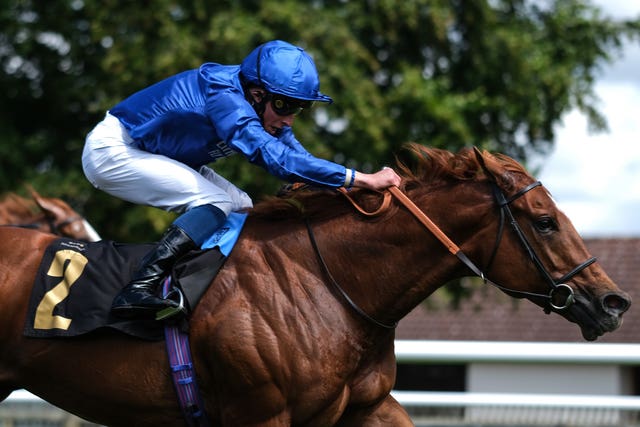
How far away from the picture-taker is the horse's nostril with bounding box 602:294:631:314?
4.34 m

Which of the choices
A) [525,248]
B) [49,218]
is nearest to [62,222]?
[49,218]

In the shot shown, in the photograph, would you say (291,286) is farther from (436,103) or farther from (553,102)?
(553,102)

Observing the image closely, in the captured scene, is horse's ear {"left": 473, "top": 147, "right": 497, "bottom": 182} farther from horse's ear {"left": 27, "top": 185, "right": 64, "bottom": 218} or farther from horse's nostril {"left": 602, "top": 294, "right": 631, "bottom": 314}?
horse's ear {"left": 27, "top": 185, "right": 64, "bottom": 218}

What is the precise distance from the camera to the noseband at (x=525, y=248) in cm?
441

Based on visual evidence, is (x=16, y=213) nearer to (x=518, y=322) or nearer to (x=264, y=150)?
(x=264, y=150)

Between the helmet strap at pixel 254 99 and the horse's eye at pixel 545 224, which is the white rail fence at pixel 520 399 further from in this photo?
the helmet strap at pixel 254 99

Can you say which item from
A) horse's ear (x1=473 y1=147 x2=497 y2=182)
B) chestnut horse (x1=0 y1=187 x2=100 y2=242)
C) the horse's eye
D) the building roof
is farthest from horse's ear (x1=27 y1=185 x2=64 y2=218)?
the building roof

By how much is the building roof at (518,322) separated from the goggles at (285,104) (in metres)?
21.8

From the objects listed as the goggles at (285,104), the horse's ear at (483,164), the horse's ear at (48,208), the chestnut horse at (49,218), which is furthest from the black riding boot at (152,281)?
the horse's ear at (48,208)

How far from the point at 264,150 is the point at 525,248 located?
1.25 m

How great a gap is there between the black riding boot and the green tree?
314 inches

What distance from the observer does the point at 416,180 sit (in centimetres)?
479

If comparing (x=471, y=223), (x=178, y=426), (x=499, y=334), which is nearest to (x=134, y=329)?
(x=178, y=426)

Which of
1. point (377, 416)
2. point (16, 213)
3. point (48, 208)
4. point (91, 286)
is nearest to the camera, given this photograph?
point (91, 286)
